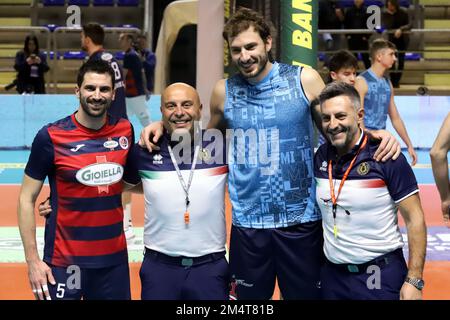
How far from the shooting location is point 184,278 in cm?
432

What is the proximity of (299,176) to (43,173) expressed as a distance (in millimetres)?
1390

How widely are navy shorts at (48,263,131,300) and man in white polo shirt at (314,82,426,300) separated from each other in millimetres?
1167

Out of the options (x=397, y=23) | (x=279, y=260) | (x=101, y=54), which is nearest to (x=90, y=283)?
(x=279, y=260)

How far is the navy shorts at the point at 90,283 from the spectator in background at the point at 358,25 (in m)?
13.6

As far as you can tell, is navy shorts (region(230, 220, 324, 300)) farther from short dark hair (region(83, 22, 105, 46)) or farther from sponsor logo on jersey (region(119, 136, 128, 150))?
short dark hair (region(83, 22, 105, 46))

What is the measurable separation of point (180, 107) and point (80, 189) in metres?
0.69

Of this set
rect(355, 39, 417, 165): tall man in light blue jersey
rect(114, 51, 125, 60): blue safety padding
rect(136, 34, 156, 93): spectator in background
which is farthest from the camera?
rect(114, 51, 125, 60): blue safety padding

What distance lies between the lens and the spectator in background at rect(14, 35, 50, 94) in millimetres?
16531

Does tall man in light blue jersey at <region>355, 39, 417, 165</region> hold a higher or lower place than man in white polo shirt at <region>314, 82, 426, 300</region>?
higher

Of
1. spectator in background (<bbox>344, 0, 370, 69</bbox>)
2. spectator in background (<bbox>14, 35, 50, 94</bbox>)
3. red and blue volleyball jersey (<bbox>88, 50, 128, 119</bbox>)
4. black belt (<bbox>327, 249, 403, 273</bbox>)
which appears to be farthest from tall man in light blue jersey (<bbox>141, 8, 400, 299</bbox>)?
spectator in background (<bbox>344, 0, 370, 69</bbox>)

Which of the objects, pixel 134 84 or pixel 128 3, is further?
pixel 128 3

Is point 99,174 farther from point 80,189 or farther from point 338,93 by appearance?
point 338,93

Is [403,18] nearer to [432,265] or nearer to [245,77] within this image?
[432,265]

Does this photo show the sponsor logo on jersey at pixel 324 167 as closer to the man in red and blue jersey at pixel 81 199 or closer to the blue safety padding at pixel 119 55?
the man in red and blue jersey at pixel 81 199
